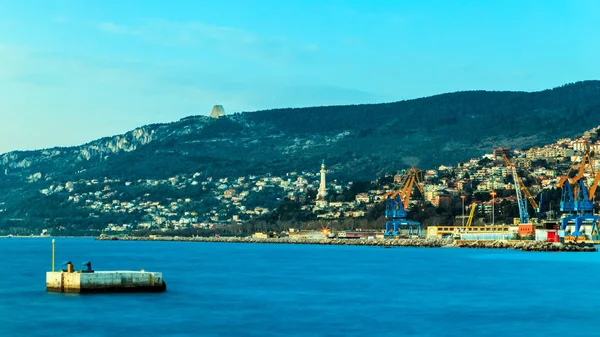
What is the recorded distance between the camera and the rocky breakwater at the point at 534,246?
3919 inches

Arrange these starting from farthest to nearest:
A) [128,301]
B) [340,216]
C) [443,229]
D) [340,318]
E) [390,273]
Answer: [340,216] < [443,229] < [390,273] < [128,301] < [340,318]

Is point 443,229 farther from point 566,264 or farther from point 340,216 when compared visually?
point 566,264

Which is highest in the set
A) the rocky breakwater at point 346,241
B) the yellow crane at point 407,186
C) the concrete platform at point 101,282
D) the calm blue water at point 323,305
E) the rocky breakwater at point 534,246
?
the yellow crane at point 407,186

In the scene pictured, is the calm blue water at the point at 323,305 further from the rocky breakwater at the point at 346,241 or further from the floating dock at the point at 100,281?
the rocky breakwater at the point at 346,241

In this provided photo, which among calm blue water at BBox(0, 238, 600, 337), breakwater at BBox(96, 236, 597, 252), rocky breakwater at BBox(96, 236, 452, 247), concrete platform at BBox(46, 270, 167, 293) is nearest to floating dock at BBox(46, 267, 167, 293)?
concrete platform at BBox(46, 270, 167, 293)

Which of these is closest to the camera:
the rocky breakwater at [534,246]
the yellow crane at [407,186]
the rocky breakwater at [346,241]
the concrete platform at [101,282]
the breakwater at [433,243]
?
the concrete platform at [101,282]

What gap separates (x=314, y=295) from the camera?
4853 centimetres

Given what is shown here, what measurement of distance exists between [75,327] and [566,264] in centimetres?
4599

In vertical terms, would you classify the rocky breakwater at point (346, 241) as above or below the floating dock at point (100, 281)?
above

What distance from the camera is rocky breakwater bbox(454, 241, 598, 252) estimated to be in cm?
9953

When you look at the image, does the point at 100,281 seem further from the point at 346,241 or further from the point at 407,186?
the point at 407,186

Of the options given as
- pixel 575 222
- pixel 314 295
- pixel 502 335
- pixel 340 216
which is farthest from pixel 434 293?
pixel 340 216

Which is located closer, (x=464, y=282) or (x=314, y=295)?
(x=314, y=295)

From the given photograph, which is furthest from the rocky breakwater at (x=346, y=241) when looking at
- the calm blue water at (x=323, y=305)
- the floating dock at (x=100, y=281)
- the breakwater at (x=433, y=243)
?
the floating dock at (x=100, y=281)
